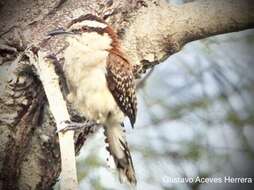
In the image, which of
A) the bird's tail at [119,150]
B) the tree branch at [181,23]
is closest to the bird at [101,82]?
the bird's tail at [119,150]

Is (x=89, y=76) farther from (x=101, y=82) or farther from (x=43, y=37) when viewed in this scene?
(x=43, y=37)

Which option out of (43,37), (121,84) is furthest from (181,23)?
(43,37)

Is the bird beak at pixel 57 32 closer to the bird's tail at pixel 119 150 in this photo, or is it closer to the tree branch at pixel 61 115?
the tree branch at pixel 61 115

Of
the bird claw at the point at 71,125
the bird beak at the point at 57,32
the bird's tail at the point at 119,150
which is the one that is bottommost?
the bird's tail at the point at 119,150

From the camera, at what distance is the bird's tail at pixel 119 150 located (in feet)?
5.35

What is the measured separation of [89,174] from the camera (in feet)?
5.46

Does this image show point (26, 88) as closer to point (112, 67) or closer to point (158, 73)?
point (112, 67)

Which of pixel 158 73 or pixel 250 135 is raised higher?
pixel 158 73

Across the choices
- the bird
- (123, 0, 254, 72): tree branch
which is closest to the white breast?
the bird

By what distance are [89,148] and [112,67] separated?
217 mm

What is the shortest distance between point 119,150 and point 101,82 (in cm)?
18

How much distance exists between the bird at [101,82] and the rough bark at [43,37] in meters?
0.06

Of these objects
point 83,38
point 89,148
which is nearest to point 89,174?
point 89,148

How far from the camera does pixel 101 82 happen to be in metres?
1.61
